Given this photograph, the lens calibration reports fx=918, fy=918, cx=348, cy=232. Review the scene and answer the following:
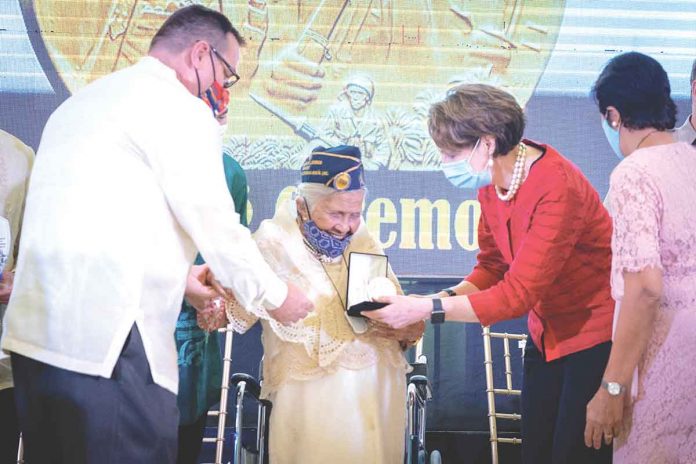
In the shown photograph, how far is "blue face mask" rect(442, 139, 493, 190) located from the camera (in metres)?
3.20

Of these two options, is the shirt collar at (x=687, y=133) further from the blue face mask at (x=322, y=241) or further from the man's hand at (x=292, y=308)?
the man's hand at (x=292, y=308)

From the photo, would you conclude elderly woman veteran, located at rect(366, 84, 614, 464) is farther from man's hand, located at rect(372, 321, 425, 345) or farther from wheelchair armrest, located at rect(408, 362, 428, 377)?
wheelchair armrest, located at rect(408, 362, 428, 377)

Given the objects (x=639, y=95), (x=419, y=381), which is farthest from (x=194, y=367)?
(x=639, y=95)

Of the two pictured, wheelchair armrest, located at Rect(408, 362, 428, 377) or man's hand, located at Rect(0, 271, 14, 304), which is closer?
man's hand, located at Rect(0, 271, 14, 304)

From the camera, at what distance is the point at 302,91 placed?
474cm

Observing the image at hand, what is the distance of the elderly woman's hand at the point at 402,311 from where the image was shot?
318cm

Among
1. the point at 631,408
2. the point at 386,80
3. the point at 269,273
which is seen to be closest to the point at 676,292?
the point at 631,408

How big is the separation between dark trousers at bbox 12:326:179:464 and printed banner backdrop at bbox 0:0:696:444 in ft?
7.45

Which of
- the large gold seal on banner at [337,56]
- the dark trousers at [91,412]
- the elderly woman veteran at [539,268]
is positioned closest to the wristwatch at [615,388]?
the elderly woman veteran at [539,268]

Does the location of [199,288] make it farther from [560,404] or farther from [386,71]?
[386,71]

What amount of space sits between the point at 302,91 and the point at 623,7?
5.72 ft

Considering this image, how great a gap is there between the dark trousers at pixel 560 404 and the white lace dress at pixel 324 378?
1.60ft

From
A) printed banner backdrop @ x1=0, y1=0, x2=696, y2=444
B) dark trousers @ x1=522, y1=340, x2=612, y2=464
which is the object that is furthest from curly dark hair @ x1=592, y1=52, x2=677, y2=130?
printed banner backdrop @ x1=0, y1=0, x2=696, y2=444

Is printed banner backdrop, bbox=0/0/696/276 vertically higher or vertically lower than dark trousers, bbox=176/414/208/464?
higher
